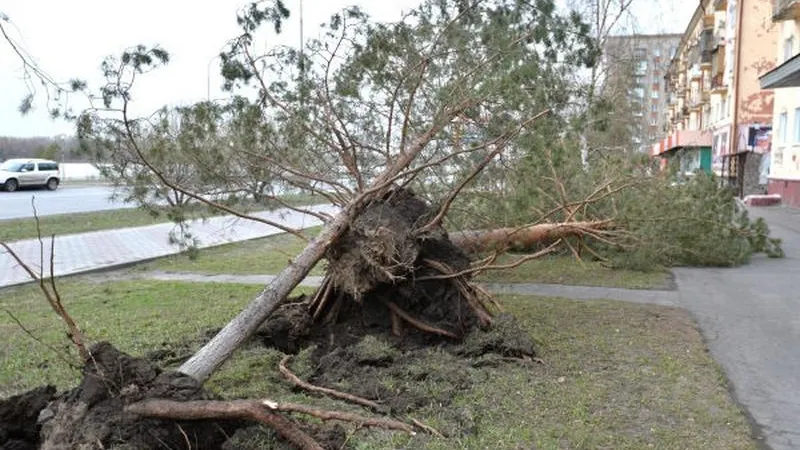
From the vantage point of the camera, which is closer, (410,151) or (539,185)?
(410,151)

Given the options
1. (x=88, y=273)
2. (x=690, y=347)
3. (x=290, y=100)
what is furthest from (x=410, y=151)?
(x=88, y=273)

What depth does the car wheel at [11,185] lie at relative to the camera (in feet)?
111

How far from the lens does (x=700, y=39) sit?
48.6m

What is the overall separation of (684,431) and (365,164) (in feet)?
14.0

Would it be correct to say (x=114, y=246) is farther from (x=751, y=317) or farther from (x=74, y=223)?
(x=751, y=317)

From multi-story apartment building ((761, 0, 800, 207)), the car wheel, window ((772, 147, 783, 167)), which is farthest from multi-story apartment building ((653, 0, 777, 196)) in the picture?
the car wheel

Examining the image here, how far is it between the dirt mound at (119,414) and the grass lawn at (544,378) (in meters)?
0.85

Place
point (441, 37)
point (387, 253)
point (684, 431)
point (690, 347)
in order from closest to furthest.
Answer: point (684, 431)
point (387, 253)
point (690, 347)
point (441, 37)

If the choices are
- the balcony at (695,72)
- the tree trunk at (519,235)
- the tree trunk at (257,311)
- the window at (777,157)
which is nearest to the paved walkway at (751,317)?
the tree trunk at (519,235)

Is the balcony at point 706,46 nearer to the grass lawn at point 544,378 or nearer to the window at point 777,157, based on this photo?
the window at point 777,157

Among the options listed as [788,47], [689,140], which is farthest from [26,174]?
[689,140]

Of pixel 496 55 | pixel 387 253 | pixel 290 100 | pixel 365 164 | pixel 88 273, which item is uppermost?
pixel 496 55

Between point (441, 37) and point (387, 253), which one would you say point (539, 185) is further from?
point (387, 253)

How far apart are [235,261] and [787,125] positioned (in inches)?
823
